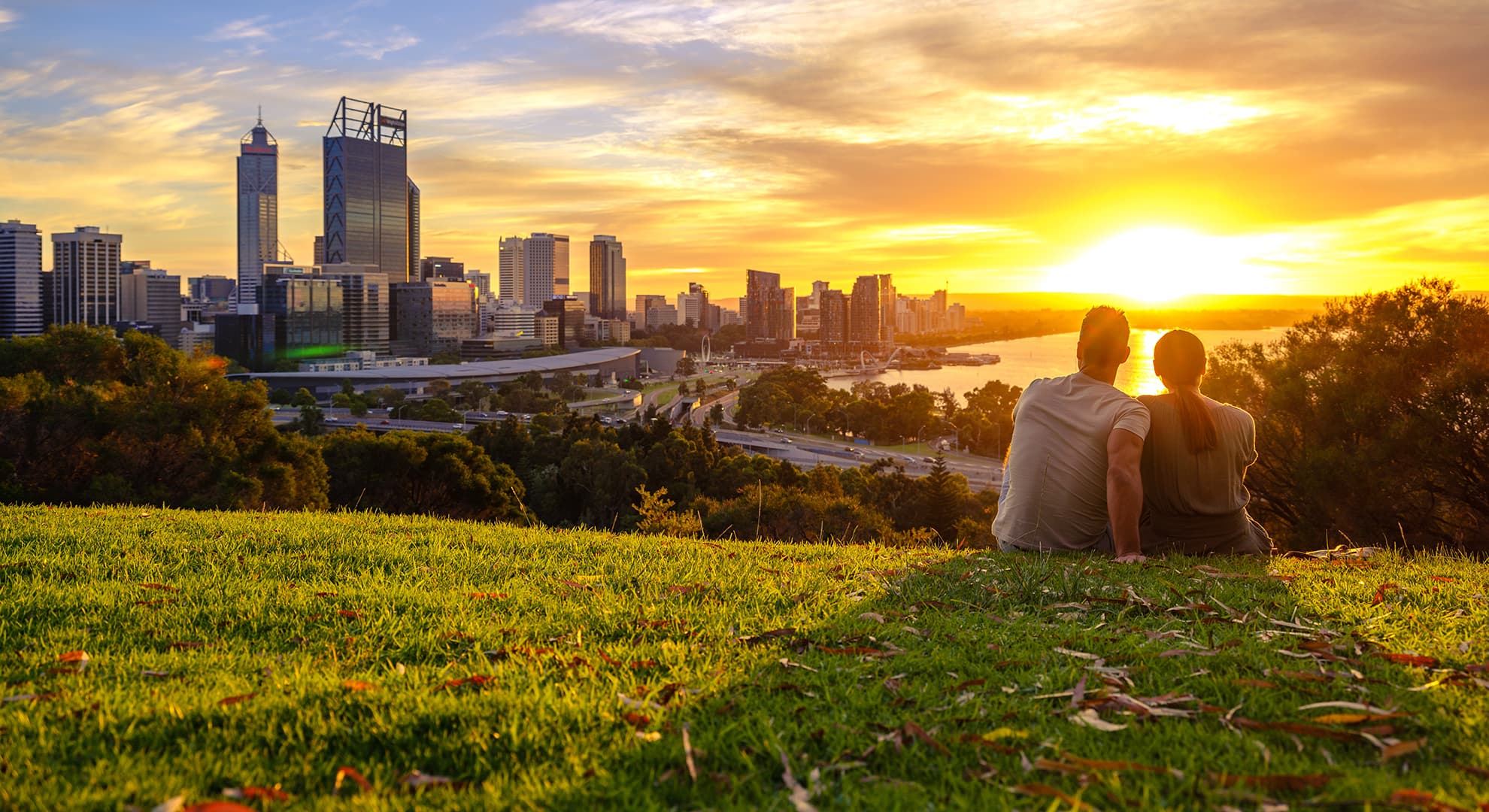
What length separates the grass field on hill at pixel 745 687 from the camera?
1.97m

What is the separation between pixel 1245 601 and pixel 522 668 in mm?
2565

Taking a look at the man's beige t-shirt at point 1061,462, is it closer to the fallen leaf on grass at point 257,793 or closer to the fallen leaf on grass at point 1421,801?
the fallen leaf on grass at point 1421,801

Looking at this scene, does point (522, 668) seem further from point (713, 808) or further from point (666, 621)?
point (713, 808)

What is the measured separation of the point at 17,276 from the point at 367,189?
5707 cm

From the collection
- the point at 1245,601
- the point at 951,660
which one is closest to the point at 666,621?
the point at 951,660

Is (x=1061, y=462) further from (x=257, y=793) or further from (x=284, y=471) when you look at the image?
(x=284, y=471)

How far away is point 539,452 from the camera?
29016 millimetres

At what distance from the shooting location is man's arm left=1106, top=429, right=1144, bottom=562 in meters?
4.44

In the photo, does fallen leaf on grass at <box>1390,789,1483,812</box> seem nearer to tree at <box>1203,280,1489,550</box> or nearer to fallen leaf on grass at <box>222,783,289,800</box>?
fallen leaf on grass at <box>222,783,289,800</box>

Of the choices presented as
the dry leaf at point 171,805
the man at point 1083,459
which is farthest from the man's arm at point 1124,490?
the dry leaf at point 171,805

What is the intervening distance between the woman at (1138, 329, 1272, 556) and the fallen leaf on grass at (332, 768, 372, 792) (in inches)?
156

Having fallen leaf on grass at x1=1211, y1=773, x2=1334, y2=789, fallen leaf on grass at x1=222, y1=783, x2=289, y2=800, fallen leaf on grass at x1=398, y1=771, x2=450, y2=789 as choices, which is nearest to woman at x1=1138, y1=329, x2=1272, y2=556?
fallen leaf on grass at x1=1211, y1=773, x2=1334, y2=789

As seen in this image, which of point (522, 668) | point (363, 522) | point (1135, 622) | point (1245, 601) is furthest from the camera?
point (363, 522)

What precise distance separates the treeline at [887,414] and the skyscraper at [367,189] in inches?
3979
